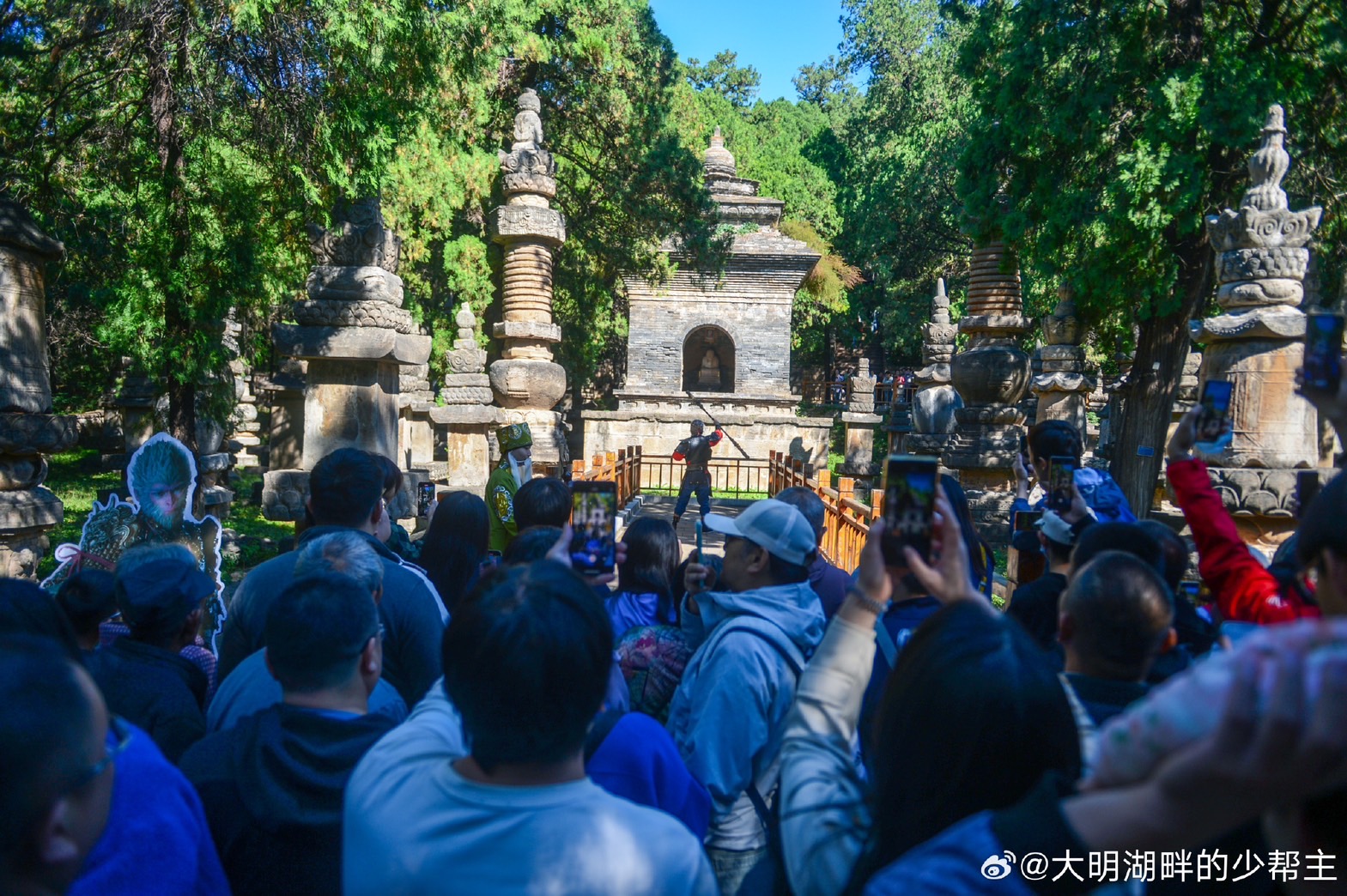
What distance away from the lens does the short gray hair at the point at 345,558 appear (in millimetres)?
2795

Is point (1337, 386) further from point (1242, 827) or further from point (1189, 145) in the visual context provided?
point (1189, 145)

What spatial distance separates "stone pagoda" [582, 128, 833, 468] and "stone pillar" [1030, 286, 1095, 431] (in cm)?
954

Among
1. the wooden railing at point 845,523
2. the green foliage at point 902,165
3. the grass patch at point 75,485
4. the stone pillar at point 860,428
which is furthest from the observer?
the green foliage at point 902,165

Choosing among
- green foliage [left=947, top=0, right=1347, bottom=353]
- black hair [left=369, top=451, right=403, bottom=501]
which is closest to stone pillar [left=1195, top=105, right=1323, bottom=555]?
green foliage [left=947, top=0, right=1347, bottom=353]

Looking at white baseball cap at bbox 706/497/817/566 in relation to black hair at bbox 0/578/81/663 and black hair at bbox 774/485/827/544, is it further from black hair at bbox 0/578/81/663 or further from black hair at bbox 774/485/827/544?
black hair at bbox 0/578/81/663

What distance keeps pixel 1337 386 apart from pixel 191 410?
328 inches

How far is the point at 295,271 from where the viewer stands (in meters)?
10.8

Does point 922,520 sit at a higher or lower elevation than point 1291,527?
higher

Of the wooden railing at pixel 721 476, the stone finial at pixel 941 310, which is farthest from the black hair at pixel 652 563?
the wooden railing at pixel 721 476

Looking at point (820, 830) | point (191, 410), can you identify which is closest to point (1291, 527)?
point (820, 830)

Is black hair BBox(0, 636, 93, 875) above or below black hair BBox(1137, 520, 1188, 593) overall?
below

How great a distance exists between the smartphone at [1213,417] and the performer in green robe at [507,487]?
12.1ft

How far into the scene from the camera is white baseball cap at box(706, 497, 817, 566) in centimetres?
269

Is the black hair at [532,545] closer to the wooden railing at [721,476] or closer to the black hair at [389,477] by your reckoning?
the black hair at [389,477]
